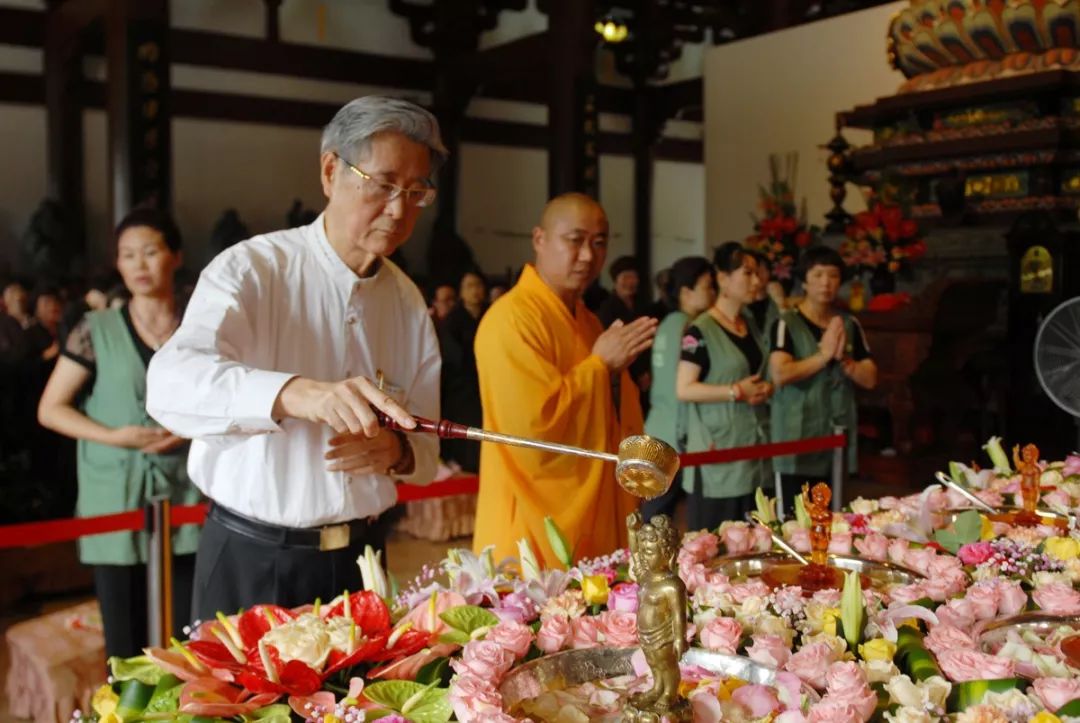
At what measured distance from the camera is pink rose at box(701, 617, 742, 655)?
3.85 ft

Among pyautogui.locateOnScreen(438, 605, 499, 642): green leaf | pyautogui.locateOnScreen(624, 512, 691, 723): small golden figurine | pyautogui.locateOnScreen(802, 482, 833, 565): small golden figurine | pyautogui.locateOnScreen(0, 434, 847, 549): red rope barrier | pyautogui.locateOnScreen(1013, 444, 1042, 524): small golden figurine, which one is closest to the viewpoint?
pyautogui.locateOnScreen(624, 512, 691, 723): small golden figurine

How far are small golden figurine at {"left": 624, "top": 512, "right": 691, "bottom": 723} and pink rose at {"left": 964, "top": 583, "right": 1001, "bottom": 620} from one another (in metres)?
0.51

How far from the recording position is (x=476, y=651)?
111 cm

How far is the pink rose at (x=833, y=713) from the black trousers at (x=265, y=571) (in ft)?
2.97

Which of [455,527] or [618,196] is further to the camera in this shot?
[618,196]

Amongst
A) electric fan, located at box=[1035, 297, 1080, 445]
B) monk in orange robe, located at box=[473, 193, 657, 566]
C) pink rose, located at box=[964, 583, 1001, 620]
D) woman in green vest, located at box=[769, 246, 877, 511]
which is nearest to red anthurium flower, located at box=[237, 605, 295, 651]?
pink rose, located at box=[964, 583, 1001, 620]

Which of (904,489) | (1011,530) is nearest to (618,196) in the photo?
(904,489)

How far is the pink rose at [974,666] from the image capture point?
3.53 ft

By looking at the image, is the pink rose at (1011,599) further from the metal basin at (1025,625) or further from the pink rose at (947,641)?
the pink rose at (947,641)

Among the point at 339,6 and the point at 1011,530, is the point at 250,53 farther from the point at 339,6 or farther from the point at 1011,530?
the point at 1011,530

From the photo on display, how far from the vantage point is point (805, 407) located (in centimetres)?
374

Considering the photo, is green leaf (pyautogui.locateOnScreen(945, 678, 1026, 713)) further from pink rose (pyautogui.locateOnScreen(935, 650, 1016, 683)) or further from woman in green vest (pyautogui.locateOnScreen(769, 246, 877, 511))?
woman in green vest (pyautogui.locateOnScreen(769, 246, 877, 511))

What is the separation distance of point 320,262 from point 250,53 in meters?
8.09

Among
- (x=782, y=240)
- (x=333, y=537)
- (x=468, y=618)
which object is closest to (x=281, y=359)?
(x=333, y=537)
